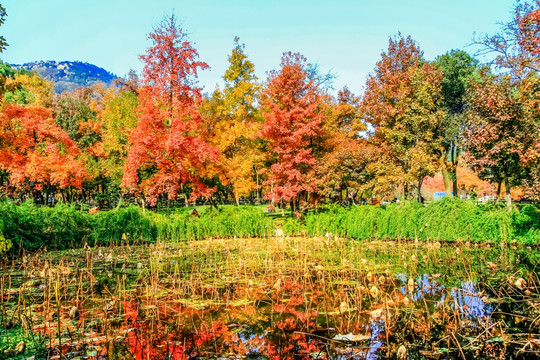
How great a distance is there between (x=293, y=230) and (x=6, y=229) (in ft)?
38.6

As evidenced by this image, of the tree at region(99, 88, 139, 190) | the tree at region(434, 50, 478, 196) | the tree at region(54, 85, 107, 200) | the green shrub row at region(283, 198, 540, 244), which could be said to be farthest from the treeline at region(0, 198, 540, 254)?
the tree at region(54, 85, 107, 200)

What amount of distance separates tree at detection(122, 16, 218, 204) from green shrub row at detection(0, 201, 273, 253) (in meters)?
2.13

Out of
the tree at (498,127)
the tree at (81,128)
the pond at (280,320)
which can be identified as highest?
the tree at (81,128)

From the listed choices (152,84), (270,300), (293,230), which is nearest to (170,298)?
(270,300)

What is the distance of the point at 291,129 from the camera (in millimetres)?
20109

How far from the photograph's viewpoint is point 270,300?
645 centimetres

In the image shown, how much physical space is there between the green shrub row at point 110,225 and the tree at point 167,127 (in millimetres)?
2130

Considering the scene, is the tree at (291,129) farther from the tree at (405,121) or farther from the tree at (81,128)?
the tree at (81,128)

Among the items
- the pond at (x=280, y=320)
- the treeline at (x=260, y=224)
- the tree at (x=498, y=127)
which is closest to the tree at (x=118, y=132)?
the treeline at (x=260, y=224)

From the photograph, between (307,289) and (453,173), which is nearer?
(307,289)

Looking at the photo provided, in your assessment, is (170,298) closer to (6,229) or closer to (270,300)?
(270,300)

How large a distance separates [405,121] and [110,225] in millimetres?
15915

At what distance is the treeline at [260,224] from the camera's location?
1327cm

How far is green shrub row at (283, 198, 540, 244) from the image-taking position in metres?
13.3
